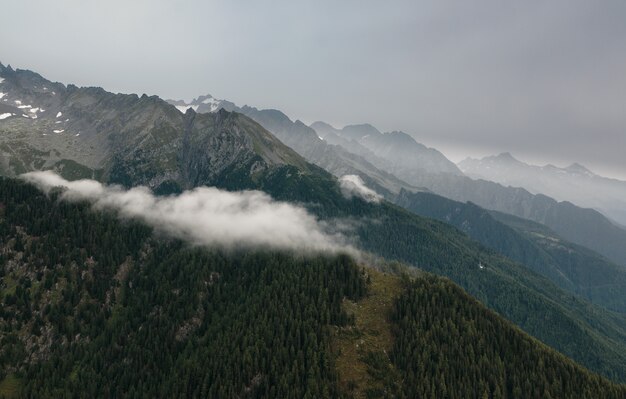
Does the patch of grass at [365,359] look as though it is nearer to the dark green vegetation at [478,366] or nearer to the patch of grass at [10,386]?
the dark green vegetation at [478,366]

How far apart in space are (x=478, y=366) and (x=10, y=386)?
8356 inches

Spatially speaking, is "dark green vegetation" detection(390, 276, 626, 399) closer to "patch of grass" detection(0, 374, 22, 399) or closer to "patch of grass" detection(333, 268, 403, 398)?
"patch of grass" detection(333, 268, 403, 398)

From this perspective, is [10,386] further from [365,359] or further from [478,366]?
[478,366]

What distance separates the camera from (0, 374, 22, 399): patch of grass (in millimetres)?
179250

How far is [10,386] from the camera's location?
7244 inches

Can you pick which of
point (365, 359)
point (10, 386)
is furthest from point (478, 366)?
point (10, 386)

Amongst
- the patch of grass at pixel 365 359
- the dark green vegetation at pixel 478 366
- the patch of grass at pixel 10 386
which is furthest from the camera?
the patch of grass at pixel 10 386

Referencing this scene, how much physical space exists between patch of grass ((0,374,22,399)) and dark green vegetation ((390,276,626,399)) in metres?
171

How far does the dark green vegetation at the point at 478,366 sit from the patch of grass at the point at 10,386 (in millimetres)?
170650

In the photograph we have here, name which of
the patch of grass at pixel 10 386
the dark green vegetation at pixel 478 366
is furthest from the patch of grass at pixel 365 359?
the patch of grass at pixel 10 386

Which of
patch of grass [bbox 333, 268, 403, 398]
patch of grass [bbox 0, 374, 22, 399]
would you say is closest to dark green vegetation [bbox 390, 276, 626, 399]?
patch of grass [bbox 333, 268, 403, 398]

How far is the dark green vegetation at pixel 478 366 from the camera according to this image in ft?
561

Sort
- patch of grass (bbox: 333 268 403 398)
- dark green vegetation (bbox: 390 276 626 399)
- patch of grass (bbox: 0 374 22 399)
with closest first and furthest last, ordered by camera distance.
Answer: patch of grass (bbox: 333 268 403 398)
dark green vegetation (bbox: 390 276 626 399)
patch of grass (bbox: 0 374 22 399)

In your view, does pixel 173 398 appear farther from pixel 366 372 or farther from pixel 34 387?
pixel 366 372
